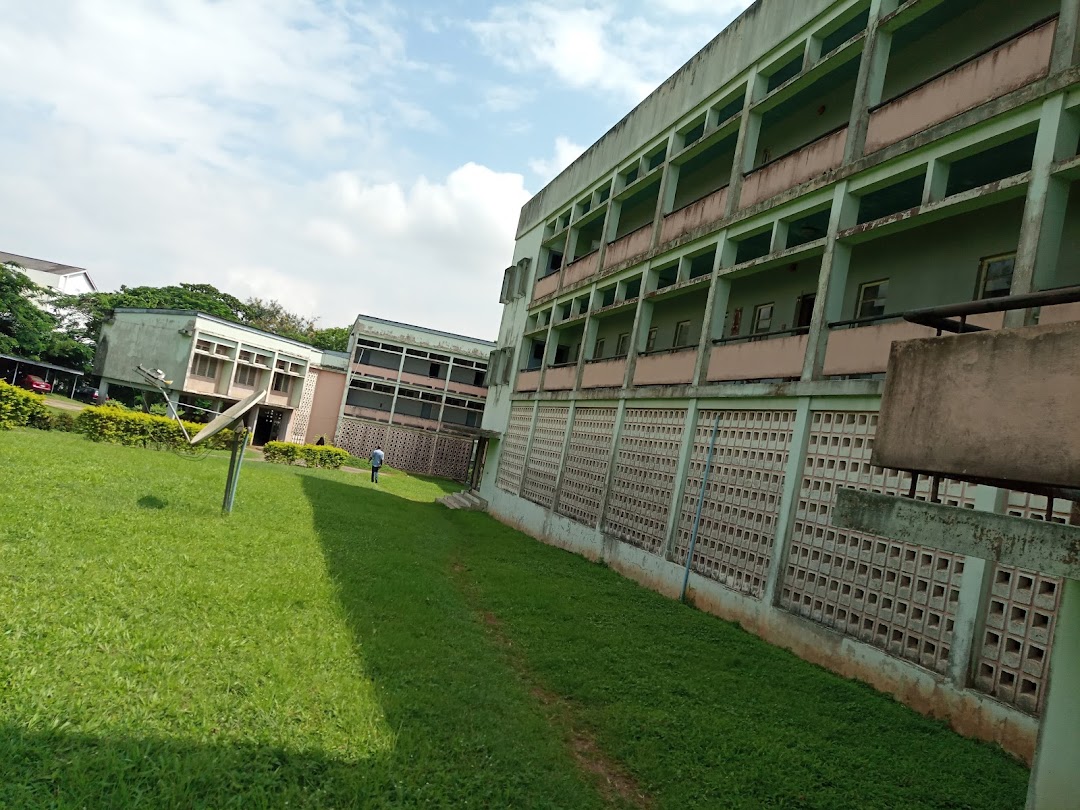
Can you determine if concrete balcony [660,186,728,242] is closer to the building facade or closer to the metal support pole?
the metal support pole

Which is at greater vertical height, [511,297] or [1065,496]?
[511,297]

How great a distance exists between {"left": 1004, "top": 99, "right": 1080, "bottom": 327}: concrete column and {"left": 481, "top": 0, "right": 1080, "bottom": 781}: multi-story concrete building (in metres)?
0.02

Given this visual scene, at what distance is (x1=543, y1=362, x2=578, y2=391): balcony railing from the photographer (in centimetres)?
1786

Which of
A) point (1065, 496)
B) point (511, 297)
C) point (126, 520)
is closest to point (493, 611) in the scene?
point (126, 520)

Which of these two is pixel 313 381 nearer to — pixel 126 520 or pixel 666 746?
pixel 126 520

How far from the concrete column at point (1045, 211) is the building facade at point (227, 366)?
2954 centimetres

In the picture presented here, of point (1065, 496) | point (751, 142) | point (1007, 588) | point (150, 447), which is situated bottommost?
point (150, 447)

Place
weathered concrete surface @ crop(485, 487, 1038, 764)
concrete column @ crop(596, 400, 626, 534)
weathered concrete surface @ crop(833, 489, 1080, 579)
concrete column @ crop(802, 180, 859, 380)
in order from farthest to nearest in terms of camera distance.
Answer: concrete column @ crop(596, 400, 626, 534) < concrete column @ crop(802, 180, 859, 380) < weathered concrete surface @ crop(485, 487, 1038, 764) < weathered concrete surface @ crop(833, 489, 1080, 579)

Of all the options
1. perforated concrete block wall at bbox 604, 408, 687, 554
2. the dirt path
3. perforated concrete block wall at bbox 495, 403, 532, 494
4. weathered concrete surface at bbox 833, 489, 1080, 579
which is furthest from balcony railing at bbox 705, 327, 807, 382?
perforated concrete block wall at bbox 495, 403, 532, 494

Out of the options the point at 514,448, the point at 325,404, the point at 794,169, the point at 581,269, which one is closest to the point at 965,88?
the point at 794,169

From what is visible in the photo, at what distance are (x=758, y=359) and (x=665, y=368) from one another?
2812 millimetres

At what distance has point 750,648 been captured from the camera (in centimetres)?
846

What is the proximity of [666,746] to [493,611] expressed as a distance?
4.22m

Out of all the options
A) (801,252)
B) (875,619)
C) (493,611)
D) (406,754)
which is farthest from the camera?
(801,252)
